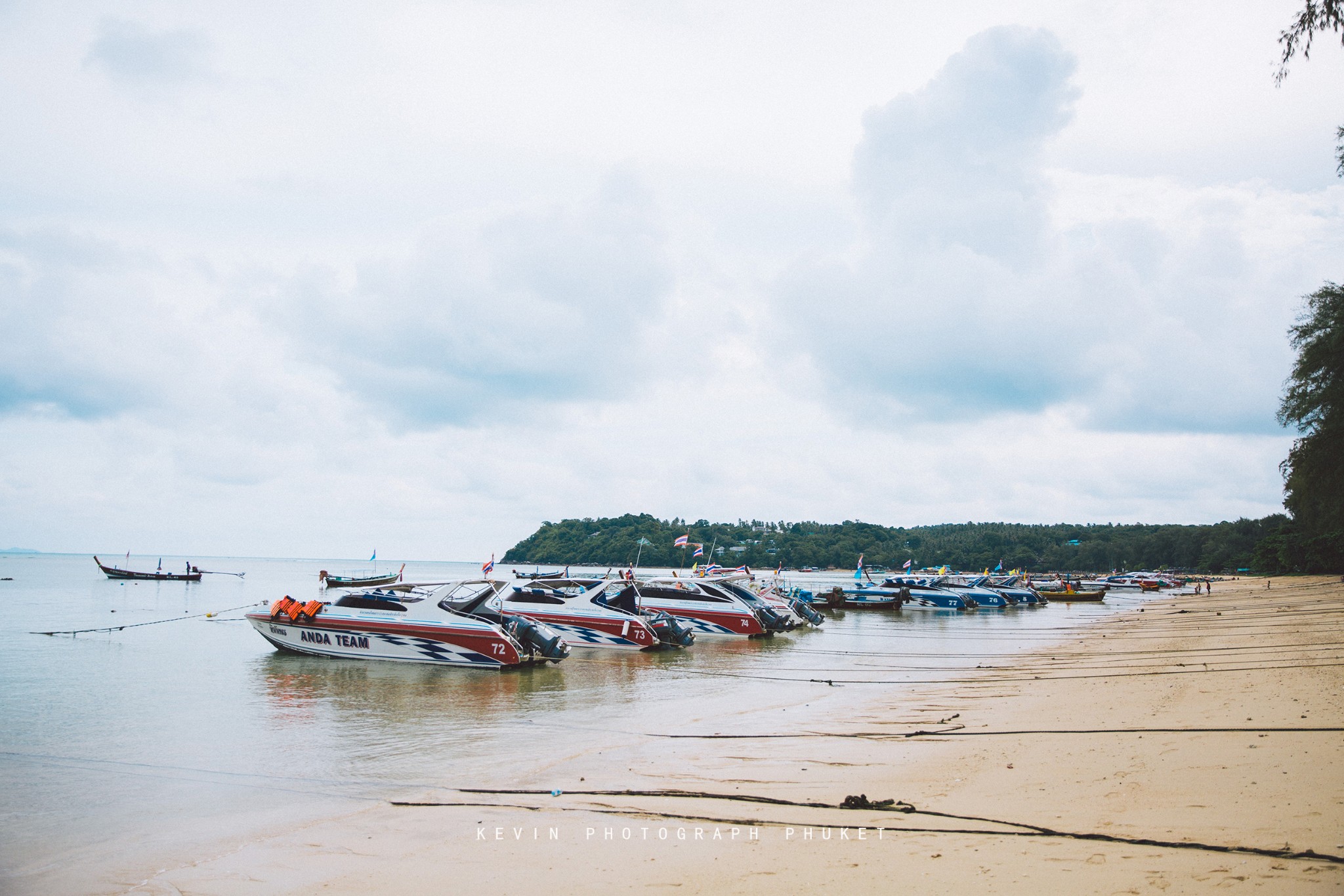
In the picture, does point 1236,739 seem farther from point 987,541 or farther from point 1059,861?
point 987,541

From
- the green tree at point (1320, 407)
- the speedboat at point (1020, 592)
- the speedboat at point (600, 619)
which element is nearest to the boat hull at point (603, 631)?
the speedboat at point (600, 619)

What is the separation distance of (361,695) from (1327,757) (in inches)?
623

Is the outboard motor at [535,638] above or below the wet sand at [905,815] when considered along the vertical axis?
below

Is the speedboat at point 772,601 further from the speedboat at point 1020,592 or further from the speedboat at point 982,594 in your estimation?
the speedboat at point 1020,592

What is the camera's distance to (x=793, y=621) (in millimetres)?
35250

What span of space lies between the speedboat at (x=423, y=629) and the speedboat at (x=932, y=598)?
126 ft

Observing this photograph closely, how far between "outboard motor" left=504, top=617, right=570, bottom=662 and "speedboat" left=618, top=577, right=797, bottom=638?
30.7 feet

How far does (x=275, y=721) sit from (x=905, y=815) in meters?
11.9

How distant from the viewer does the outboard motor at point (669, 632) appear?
26.6 meters

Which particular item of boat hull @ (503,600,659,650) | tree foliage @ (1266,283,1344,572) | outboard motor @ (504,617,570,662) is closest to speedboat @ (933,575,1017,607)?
tree foliage @ (1266,283,1344,572)

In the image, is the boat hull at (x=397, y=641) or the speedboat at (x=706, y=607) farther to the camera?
the speedboat at (x=706, y=607)

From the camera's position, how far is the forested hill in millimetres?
146125

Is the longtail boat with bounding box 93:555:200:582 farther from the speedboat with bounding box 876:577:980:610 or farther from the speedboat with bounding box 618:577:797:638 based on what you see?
the speedboat with bounding box 618:577:797:638

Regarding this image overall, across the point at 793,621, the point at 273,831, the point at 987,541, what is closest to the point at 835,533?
the point at 987,541
